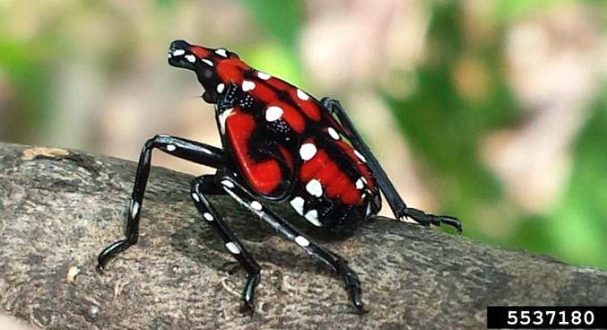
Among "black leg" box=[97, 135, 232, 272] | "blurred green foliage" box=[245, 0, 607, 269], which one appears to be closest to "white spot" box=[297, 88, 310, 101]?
"black leg" box=[97, 135, 232, 272]

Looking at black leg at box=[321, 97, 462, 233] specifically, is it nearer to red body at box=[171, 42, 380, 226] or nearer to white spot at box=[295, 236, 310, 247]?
red body at box=[171, 42, 380, 226]

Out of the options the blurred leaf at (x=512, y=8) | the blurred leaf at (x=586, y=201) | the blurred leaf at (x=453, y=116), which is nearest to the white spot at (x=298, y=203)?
the blurred leaf at (x=453, y=116)

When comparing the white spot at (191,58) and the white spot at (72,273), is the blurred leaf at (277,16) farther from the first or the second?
the white spot at (72,273)

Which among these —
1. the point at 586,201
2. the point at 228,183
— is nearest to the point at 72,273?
the point at 228,183

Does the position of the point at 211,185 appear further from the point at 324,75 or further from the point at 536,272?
the point at 324,75

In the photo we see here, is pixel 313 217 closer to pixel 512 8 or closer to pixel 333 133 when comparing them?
pixel 333 133

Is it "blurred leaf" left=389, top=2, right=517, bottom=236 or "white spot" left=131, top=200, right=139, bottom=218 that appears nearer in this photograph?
"white spot" left=131, top=200, right=139, bottom=218

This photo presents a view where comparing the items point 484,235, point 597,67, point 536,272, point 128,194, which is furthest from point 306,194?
point 597,67
